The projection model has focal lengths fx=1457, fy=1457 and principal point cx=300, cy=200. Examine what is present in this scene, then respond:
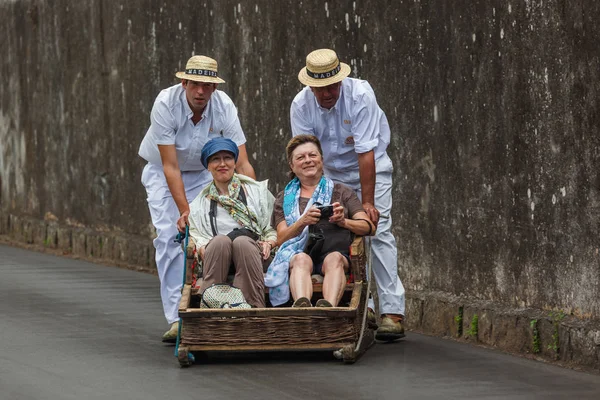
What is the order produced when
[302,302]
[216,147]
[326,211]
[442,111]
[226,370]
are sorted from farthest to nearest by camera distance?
1. [442,111]
2. [216,147]
3. [326,211]
4. [302,302]
5. [226,370]

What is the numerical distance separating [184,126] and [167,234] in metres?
0.75

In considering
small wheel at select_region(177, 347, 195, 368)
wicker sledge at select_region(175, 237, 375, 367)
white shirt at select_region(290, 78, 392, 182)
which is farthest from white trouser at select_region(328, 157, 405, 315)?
small wheel at select_region(177, 347, 195, 368)

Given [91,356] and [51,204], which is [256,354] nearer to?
[91,356]

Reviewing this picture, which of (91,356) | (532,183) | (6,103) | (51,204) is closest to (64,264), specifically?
(51,204)

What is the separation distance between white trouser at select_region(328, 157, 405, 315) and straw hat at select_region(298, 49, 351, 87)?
0.74 m

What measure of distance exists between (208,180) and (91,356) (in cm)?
170

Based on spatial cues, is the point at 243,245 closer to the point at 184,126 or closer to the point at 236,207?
the point at 236,207

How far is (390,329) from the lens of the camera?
31.1ft

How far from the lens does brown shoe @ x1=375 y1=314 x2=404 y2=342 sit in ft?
31.1

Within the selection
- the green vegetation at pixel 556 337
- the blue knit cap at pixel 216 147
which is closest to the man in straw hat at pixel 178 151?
the blue knit cap at pixel 216 147

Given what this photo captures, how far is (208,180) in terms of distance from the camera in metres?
10.1

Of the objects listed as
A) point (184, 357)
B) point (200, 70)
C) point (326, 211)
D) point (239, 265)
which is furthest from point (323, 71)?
point (184, 357)

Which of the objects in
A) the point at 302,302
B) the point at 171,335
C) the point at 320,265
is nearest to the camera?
the point at 302,302

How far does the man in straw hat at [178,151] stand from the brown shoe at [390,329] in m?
1.34
